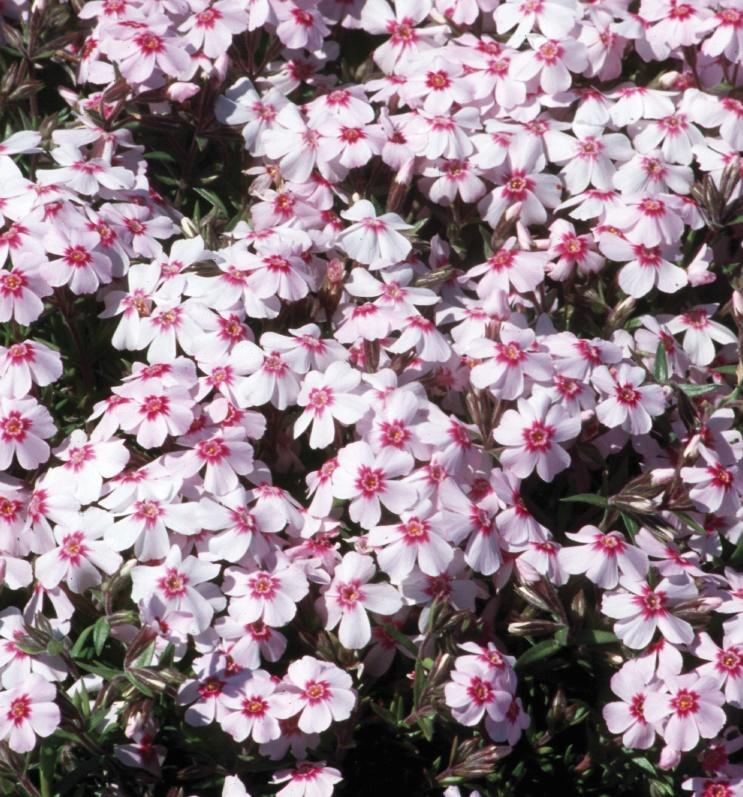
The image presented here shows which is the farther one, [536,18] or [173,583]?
[536,18]

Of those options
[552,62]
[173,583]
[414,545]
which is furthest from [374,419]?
[552,62]

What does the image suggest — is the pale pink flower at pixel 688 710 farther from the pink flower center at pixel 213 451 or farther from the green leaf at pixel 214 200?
the green leaf at pixel 214 200

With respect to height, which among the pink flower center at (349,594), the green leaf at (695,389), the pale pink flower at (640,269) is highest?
the pale pink flower at (640,269)

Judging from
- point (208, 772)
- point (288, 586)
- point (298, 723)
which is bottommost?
point (208, 772)

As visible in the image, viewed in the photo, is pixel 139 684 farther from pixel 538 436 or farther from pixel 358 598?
pixel 538 436

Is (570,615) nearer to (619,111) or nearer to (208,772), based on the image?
(208,772)

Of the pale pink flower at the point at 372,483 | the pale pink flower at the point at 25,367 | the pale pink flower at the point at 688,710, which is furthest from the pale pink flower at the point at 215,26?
the pale pink flower at the point at 688,710

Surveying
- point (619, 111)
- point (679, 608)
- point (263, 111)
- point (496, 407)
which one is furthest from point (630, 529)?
point (263, 111)

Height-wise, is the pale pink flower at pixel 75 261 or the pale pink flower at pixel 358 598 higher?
the pale pink flower at pixel 75 261
